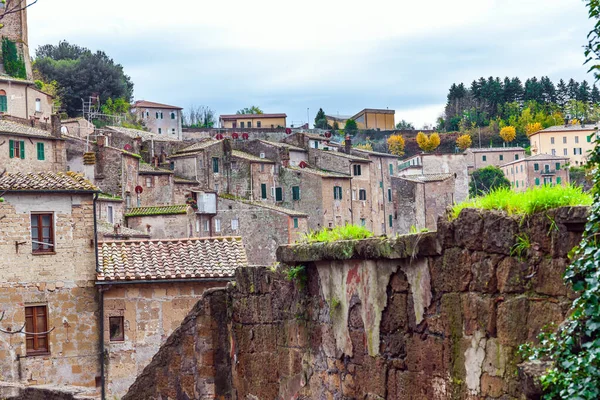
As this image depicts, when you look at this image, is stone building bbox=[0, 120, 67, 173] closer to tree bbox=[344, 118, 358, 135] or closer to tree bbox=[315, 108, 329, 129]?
tree bbox=[344, 118, 358, 135]

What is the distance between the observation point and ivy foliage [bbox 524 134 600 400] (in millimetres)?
5098

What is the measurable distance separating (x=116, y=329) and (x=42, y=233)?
299 cm

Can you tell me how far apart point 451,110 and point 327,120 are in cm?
2560

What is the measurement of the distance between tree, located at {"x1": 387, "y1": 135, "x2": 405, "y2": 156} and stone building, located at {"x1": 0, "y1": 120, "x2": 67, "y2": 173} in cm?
6476

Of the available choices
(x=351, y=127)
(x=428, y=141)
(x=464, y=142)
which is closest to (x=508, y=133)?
(x=464, y=142)

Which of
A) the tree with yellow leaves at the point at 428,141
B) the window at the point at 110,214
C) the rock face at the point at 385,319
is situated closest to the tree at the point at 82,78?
the tree with yellow leaves at the point at 428,141

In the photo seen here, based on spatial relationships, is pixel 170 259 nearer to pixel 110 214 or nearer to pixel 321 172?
pixel 110 214

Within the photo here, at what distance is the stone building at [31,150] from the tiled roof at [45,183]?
30140 millimetres

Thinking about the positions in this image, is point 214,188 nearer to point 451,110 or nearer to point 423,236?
point 423,236

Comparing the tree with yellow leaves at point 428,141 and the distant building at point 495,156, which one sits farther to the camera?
the tree with yellow leaves at point 428,141

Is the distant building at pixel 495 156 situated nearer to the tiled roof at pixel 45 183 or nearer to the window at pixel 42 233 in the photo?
the tiled roof at pixel 45 183

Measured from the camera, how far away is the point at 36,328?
919 inches

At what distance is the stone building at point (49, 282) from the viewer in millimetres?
23281

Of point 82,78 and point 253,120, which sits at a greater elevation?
point 82,78
